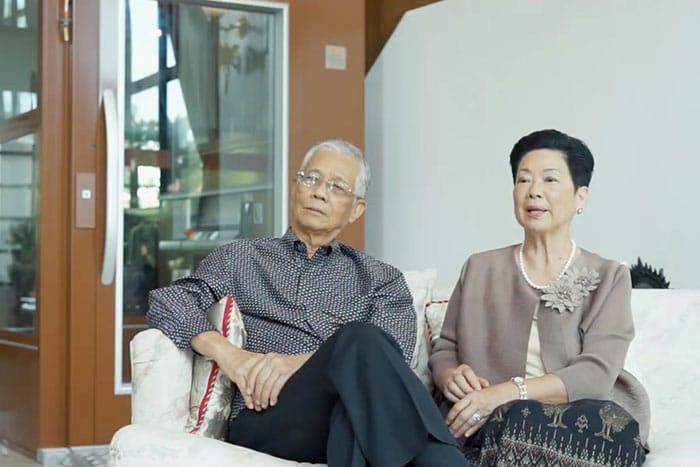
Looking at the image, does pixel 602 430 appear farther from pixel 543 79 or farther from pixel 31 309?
pixel 31 309

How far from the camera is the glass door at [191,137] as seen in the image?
3.65 metres

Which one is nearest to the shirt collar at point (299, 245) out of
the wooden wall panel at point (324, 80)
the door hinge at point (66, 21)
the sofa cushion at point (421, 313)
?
the sofa cushion at point (421, 313)

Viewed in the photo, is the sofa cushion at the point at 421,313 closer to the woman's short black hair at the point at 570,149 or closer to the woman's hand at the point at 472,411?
the woman's hand at the point at 472,411

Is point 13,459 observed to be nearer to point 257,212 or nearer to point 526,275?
point 257,212

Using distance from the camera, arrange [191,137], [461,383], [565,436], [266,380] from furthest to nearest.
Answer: [191,137], [461,383], [266,380], [565,436]

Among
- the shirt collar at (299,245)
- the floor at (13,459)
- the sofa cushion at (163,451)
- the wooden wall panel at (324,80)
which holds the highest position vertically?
the wooden wall panel at (324,80)

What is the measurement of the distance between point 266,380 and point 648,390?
39.6 inches

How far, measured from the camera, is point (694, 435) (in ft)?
6.84

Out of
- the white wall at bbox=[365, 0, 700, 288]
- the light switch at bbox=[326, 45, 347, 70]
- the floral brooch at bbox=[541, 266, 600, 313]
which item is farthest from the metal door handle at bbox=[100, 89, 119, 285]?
the floral brooch at bbox=[541, 266, 600, 313]

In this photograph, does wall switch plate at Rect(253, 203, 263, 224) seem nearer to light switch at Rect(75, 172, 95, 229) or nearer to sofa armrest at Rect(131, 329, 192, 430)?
light switch at Rect(75, 172, 95, 229)

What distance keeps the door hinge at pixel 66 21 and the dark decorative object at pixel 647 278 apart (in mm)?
2241

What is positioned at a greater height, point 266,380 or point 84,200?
point 84,200

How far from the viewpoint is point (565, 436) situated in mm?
1820

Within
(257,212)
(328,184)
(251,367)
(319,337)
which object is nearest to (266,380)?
(251,367)
